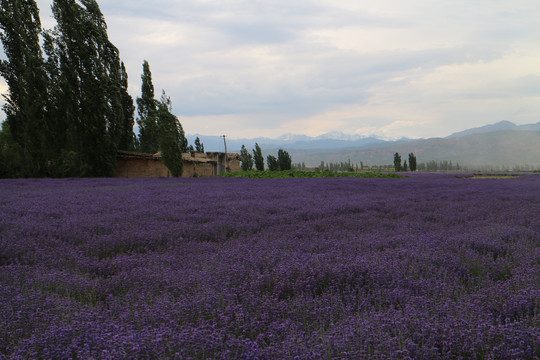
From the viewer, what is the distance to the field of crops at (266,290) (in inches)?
65.6

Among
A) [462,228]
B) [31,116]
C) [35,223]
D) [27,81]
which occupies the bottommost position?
[462,228]

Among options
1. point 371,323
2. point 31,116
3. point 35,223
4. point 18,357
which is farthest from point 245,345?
point 31,116

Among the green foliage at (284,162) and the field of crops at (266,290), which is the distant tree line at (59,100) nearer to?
the field of crops at (266,290)

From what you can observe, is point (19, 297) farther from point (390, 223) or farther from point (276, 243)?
point (390, 223)

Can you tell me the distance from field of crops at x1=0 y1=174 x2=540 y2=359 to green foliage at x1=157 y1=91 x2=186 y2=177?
20.2 metres

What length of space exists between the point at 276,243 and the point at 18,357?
270 cm

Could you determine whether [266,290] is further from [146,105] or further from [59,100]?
[146,105]

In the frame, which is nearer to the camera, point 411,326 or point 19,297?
point 411,326

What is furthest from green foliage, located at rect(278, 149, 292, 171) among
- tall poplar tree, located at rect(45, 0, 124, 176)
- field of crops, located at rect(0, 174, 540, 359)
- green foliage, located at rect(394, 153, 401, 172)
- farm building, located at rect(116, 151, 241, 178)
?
field of crops, located at rect(0, 174, 540, 359)

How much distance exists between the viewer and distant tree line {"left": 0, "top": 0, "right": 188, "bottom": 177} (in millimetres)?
21797

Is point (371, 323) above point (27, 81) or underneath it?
underneath

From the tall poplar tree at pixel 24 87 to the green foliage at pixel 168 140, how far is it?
726 cm

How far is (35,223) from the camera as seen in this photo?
4.94 metres

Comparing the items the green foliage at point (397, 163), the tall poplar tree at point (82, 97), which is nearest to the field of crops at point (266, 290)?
the tall poplar tree at point (82, 97)
